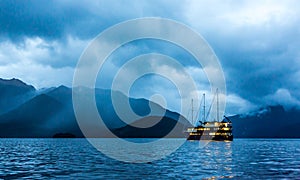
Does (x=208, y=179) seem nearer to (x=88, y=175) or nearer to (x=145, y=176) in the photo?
(x=145, y=176)

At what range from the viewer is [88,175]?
135ft

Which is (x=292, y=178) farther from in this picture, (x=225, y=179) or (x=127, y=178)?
(x=127, y=178)

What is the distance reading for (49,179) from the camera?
37.8 meters

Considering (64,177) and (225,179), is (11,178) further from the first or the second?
(225,179)

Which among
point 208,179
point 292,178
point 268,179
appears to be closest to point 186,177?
point 208,179

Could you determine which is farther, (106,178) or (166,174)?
(166,174)

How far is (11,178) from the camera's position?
3847 cm

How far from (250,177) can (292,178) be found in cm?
461

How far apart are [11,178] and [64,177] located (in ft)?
19.0

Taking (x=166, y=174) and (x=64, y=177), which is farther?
(x=166, y=174)

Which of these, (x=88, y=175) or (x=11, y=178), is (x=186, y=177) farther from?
(x=11, y=178)

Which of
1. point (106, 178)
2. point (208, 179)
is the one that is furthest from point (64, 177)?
point (208, 179)

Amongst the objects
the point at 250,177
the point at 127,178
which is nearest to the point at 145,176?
the point at 127,178

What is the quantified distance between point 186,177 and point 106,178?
919cm
